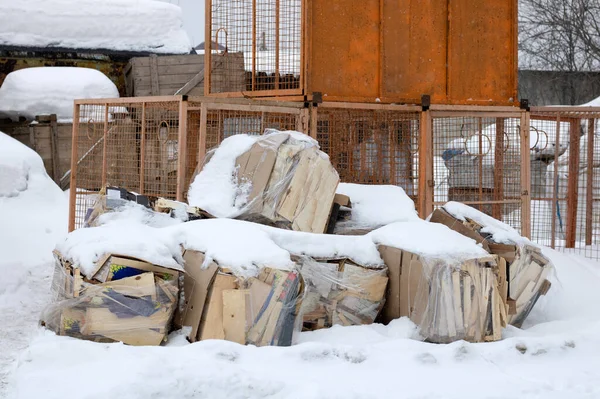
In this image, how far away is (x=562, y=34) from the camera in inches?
890

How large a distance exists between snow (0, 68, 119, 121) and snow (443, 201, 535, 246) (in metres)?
8.28

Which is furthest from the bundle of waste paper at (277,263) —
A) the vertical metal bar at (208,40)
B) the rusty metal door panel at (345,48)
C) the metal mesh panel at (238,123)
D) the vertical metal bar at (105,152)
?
the vertical metal bar at (208,40)

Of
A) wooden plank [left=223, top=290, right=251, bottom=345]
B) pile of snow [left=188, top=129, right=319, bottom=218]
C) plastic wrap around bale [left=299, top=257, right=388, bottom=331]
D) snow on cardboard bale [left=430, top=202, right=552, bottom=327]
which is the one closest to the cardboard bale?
plastic wrap around bale [left=299, top=257, right=388, bottom=331]

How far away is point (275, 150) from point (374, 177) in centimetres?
228

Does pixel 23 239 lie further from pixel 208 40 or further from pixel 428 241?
pixel 428 241

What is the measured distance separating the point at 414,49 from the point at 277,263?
432cm

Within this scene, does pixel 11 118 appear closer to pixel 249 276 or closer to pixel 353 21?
pixel 353 21

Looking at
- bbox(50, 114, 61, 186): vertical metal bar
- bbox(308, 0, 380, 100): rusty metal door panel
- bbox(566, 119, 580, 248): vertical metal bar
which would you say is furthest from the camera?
bbox(50, 114, 61, 186): vertical metal bar

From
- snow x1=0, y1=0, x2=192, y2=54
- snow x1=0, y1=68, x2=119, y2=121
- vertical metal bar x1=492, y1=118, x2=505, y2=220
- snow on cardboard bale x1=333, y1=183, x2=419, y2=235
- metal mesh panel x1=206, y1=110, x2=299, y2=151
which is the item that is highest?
snow x1=0, y1=0, x2=192, y2=54

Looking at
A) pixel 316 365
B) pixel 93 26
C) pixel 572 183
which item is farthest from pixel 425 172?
pixel 93 26

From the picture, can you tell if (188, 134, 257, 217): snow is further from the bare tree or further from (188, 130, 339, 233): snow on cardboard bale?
the bare tree

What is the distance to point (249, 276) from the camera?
4645mm

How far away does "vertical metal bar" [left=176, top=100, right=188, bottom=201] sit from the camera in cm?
688

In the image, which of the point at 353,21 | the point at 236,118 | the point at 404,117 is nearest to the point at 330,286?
the point at 236,118
